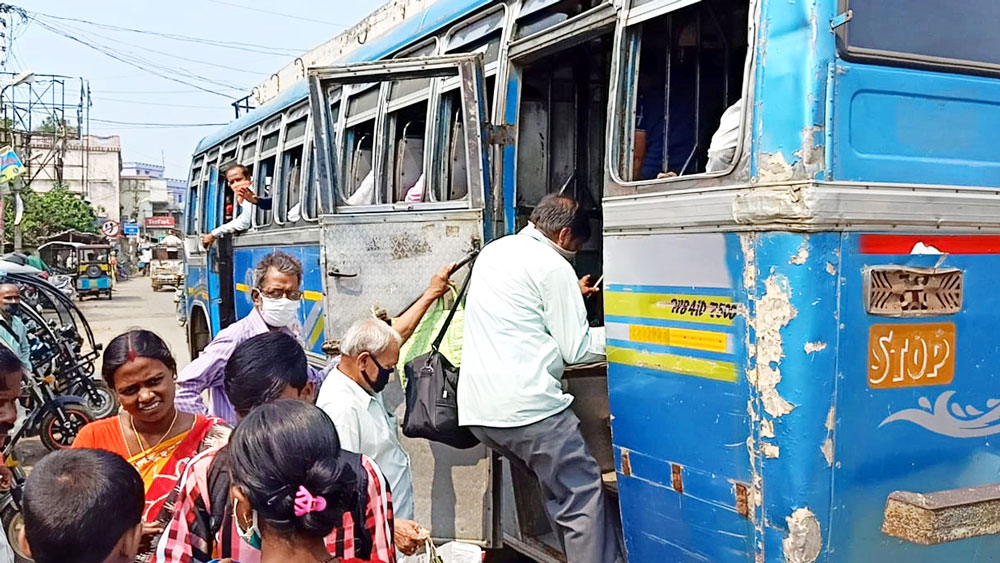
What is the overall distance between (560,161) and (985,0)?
7.51 feet

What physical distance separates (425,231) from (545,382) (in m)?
1.24

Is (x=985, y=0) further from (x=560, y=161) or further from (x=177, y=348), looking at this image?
(x=177, y=348)

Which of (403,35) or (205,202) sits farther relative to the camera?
(205,202)

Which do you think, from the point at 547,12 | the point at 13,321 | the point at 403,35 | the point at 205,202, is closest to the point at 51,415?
the point at 13,321

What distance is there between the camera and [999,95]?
299cm

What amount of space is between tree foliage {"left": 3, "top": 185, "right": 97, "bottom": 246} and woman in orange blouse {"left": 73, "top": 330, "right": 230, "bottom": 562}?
31773 mm

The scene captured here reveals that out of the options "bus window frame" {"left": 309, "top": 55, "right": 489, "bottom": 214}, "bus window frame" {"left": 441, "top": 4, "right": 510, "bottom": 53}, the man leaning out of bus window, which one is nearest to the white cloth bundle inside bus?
"bus window frame" {"left": 309, "top": 55, "right": 489, "bottom": 214}

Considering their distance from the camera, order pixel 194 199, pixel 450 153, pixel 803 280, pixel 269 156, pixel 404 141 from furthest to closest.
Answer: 1. pixel 194 199
2. pixel 269 156
3. pixel 404 141
4. pixel 450 153
5. pixel 803 280

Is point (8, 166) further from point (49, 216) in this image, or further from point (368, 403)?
point (368, 403)

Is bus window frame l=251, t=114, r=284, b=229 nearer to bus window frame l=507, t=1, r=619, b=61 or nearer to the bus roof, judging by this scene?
the bus roof

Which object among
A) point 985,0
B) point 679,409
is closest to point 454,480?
point 679,409

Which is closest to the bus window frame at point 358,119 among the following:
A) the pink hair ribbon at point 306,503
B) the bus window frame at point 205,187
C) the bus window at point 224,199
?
the pink hair ribbon at point 306,503

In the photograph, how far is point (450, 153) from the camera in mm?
5008

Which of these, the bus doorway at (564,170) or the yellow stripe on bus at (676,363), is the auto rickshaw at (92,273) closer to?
the bus doorway at (564,170)
